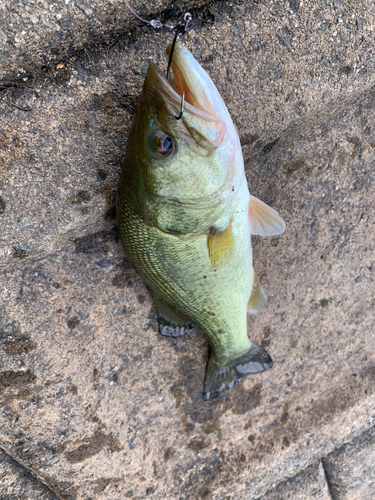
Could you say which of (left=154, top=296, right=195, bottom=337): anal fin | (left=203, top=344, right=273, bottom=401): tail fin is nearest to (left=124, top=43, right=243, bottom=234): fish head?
(left=154, top=296, right=195, bottom=337): anal fin

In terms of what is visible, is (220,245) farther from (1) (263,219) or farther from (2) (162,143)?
(2) (162,143)

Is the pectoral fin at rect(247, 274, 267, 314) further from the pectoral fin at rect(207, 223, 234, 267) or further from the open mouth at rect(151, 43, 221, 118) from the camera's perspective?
the open mouth at rect(151, 43, 221, 118)

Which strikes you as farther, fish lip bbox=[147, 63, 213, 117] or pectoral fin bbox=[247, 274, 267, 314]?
pectoral fin bbox=[247, 274, 267, 314]

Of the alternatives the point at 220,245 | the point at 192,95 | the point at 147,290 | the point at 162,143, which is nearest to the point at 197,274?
the point at 220,245

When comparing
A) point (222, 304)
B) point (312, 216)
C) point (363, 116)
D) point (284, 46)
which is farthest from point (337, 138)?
point (222, 304)

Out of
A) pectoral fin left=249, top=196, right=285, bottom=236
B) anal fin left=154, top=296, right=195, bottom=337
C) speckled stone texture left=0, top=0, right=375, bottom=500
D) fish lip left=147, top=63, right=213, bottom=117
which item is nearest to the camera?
fish lip left=147, top=63, right=213, bottom=117

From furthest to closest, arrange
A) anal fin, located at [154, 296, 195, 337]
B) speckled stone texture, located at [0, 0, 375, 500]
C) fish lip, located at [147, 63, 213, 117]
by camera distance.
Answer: anal fin, located at [154, 296, 195, 337] → speckled stone texture, located at [0, 0, 375, 500] → fish lip, located at [147, 63, 213, 117]
